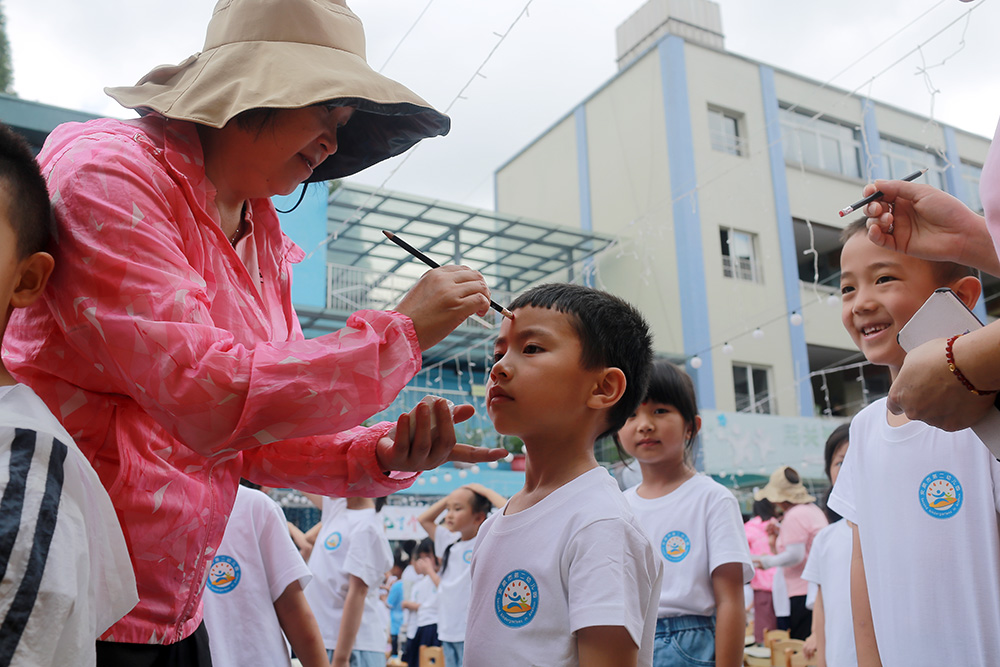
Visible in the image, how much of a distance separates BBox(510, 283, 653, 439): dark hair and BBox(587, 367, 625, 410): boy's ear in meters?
0.02

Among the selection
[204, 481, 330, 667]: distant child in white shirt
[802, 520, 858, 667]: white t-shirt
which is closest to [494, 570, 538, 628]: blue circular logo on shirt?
[204, 481, 330, 667]: distant child in white shirt

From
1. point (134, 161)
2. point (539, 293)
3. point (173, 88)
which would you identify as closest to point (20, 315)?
point (134, 161)

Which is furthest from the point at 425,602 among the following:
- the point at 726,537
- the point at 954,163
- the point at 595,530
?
the point at 954,163

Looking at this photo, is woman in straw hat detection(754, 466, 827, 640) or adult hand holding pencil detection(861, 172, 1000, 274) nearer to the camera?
adult hand holding pencil detection(861, 172, 1000, 274)

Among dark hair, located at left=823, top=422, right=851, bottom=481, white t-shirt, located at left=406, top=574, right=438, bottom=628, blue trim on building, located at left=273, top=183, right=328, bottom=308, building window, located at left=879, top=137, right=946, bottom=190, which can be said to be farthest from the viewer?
building window, located at left=879, top=137, right=946, bottom=190

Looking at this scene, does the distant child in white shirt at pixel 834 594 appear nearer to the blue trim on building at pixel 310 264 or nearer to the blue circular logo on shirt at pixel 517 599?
the blue circular logo on shirt at pixel 517 599

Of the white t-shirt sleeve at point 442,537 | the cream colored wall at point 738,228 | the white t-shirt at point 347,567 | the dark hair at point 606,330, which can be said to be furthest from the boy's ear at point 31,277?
the cream colored wall at point 738,228

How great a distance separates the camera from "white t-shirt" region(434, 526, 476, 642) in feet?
15.9

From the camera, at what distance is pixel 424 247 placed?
11.9 metres

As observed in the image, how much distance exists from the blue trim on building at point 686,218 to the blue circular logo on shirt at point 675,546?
359 inches

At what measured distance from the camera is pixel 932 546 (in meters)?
1.63

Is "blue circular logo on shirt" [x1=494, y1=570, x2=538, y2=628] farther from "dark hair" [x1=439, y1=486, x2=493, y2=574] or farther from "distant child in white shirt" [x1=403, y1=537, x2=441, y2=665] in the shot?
"distant child in white shirt" [x1=403, y1=537, x2=441, y2=665]

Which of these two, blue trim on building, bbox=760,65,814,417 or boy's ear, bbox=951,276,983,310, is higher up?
blue trim on building, bbox=760,65,814,417

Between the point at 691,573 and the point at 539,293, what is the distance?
1.08 m
